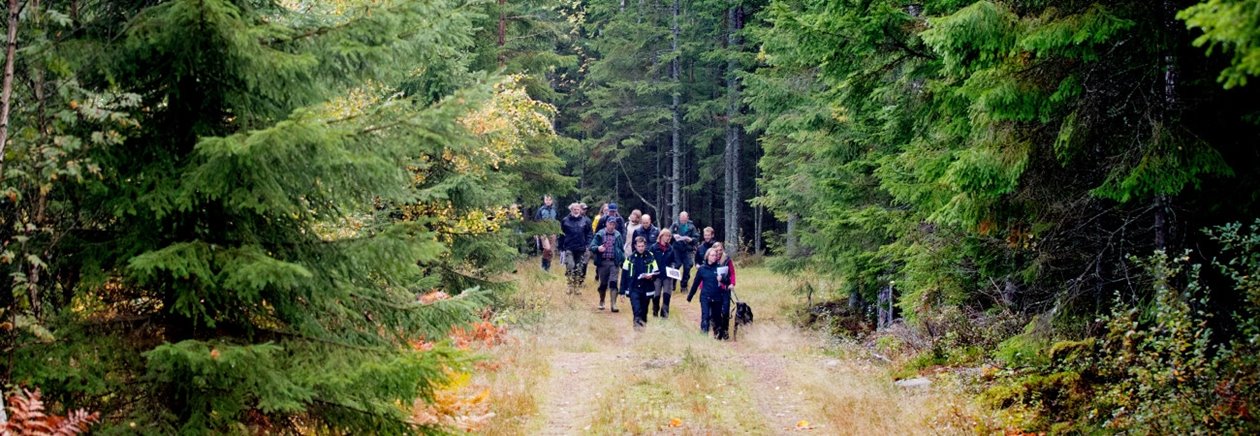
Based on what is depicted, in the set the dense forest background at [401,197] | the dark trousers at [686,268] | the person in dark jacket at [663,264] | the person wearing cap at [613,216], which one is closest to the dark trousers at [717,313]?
the person in dark jacket at [663,264]

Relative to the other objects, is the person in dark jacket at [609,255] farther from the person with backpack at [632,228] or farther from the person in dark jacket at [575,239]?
the person in dark jacket at [575,239]

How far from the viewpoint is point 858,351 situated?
42.4 ft

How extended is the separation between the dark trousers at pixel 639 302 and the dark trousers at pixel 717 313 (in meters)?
1.24

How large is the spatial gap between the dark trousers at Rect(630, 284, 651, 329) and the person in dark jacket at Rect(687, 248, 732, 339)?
1.13m

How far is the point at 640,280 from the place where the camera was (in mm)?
15984

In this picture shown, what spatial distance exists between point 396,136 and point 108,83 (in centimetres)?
179

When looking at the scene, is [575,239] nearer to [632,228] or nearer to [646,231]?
[632,228]

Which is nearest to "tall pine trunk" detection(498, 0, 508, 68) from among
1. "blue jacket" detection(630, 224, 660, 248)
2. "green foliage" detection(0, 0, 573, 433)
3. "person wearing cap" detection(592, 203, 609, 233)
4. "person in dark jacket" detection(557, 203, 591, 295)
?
"person in dark jacket" detection(557, 203, 591, 295)

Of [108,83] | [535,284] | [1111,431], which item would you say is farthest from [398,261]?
[535,284]

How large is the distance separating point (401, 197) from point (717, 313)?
1030cm

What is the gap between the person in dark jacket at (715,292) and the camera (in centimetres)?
1480

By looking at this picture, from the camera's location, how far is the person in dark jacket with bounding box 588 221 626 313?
59.3 feet

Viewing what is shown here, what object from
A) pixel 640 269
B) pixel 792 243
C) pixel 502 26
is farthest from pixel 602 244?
pixel 792 243

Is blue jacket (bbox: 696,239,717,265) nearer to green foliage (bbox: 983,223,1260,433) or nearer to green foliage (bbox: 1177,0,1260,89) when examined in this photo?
green foliage (bbox: 983,223,1260,433)
